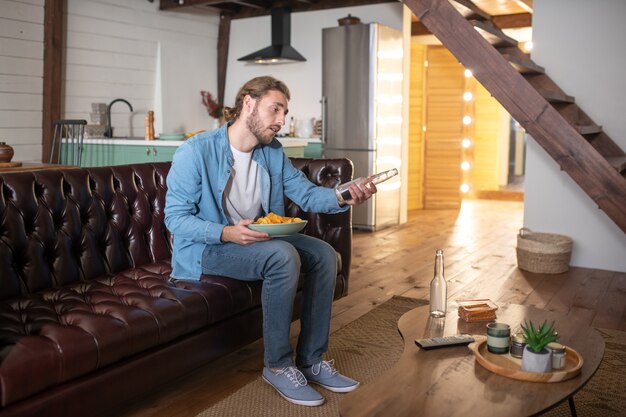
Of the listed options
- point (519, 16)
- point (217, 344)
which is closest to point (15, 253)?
point (217, 344)

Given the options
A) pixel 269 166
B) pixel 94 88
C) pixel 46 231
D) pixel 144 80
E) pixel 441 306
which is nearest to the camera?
pixel 441 306

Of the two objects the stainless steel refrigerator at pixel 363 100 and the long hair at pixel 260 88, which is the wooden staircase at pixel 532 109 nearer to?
the long hair at pixel 260 88

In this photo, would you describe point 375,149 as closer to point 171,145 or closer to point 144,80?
point 171,145

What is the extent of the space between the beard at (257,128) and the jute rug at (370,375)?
1011 millimetres

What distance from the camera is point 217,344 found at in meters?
2.62

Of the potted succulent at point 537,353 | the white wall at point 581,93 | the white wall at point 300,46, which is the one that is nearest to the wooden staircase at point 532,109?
the white wall at point 581,93

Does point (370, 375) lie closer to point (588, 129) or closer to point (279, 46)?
point (588, 129)

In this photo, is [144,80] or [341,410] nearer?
[341,410]

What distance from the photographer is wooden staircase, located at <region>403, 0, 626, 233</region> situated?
4113mm

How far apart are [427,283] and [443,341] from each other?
8.02ft

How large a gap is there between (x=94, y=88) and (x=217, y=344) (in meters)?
5.13

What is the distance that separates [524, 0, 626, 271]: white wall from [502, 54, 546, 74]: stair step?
0.20 metres

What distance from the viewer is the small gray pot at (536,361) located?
1.85 metres

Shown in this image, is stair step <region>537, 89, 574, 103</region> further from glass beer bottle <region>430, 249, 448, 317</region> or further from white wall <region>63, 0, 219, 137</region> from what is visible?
white wall <region>63, 0, 219, 137</region>
